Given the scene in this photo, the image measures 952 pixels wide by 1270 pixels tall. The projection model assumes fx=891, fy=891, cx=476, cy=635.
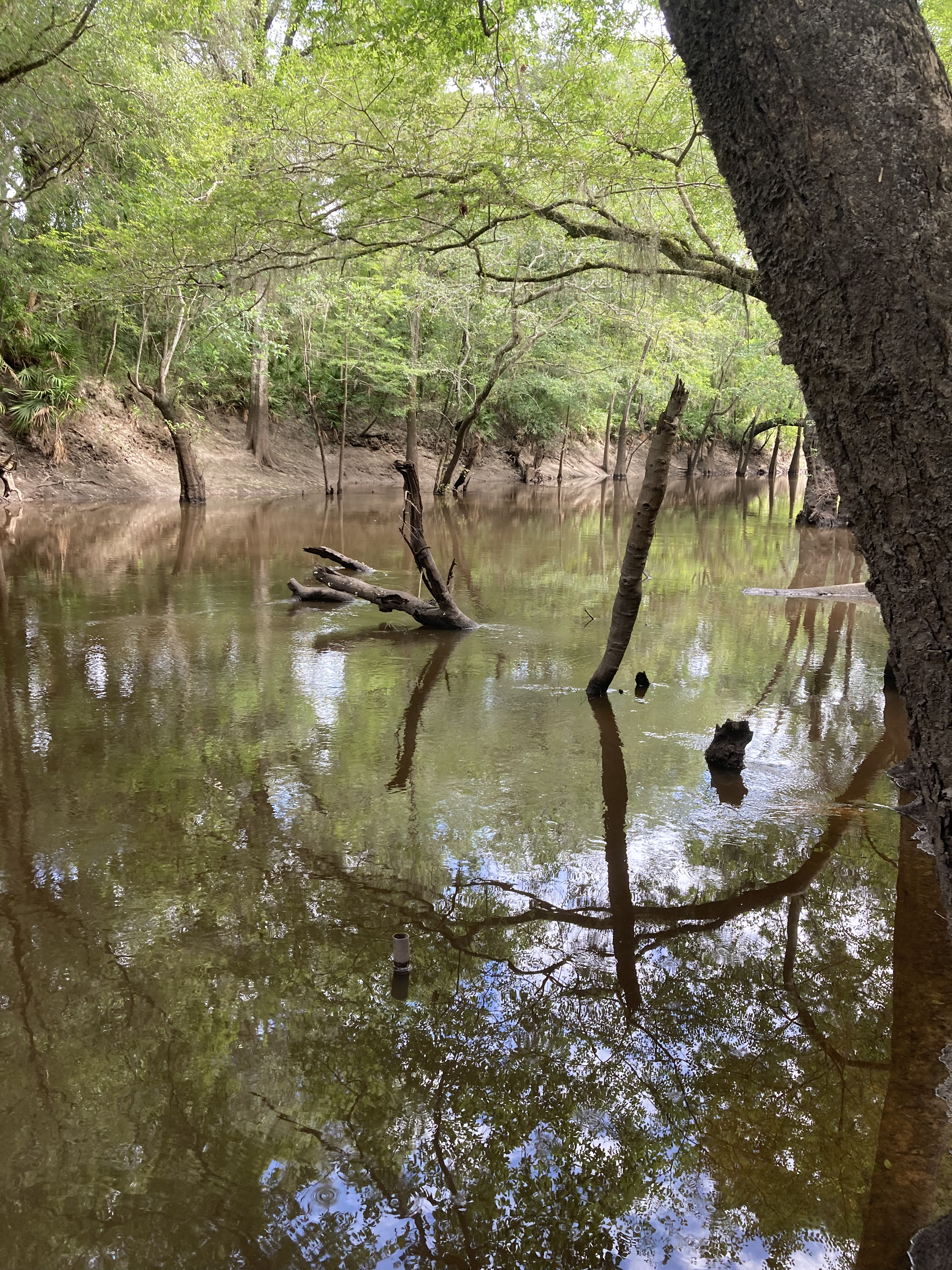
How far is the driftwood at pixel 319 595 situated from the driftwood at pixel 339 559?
383 millimetres

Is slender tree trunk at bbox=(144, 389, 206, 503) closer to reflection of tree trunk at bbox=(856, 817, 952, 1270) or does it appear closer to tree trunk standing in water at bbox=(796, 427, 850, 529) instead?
tree trunk standing in water at bbox=(796, 427, 850, 529)

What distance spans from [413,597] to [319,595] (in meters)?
1.53

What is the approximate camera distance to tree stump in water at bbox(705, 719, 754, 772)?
585 cm

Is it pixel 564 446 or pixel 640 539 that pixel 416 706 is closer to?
pixel 640 539

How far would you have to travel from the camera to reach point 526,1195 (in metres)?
2.58

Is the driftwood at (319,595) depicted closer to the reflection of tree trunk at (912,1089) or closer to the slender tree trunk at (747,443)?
the reflection of tree trunk at (912,1089)

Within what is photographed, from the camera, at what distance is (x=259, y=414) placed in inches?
1188

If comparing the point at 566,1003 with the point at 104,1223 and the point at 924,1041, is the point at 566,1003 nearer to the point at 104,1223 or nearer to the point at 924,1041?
the point at 924,1041

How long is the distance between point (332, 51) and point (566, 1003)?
335 inches

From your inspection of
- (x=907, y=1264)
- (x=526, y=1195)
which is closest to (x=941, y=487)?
(x=907, y=1264)

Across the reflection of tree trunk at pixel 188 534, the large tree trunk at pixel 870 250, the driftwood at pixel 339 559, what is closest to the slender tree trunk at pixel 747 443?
the reflection of tree trunk at pixel 188 534

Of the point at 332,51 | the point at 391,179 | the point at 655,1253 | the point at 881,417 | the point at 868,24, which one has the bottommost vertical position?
the point at 655,1253

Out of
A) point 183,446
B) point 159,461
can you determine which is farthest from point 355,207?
point 159,461

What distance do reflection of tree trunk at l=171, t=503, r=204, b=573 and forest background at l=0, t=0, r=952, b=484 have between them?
7.07 feet
